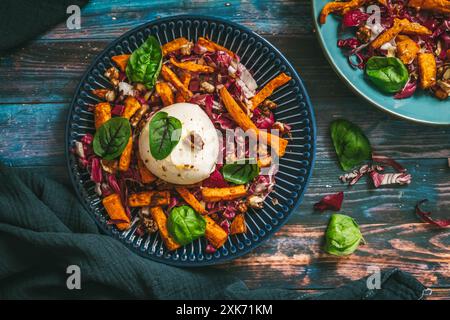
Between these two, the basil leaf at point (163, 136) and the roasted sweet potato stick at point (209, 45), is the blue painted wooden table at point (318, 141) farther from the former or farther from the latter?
the basil leaf at point (163, 136)

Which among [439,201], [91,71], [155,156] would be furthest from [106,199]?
[439,201]

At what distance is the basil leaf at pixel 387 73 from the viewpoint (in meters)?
1.79

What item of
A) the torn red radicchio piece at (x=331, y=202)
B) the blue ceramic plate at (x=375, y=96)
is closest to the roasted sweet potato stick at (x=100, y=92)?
the blue ceramic plate at (x=375, y=96)

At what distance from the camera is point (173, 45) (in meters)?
1.82

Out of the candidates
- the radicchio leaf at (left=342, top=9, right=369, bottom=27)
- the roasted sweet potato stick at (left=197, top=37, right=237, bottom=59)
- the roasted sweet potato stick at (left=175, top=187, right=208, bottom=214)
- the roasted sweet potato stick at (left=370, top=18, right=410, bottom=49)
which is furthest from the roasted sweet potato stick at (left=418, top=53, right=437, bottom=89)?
the roasted sweet potato stick at (left=175, top=187, right=208, bottom=214)

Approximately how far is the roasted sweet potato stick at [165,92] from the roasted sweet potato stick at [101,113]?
179mm

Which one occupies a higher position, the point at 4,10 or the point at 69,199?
the point at 4,10

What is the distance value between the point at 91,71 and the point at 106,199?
1.46ft

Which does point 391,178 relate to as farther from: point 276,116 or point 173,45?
point 173,45

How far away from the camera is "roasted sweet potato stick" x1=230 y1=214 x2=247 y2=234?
1.84 meters

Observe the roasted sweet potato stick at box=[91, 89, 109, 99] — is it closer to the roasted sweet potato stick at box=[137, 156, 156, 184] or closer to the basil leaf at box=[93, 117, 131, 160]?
the basil leaf at box=[93, 117, 131, 160]

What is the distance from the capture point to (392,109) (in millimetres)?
1824
